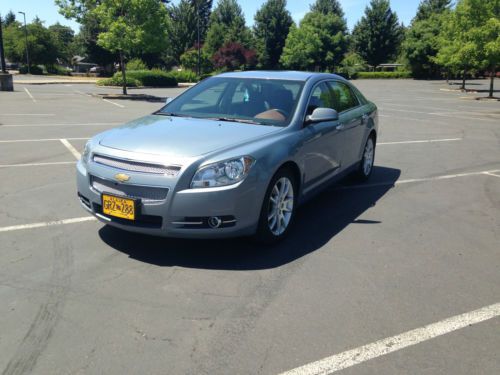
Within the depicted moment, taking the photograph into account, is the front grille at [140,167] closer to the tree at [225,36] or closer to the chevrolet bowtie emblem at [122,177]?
the chevrolet bowtie emblem at [122,177]

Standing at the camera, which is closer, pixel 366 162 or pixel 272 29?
pixel 366 162

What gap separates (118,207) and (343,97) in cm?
359

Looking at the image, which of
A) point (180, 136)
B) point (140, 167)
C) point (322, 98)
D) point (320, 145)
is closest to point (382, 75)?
point (322, 98)

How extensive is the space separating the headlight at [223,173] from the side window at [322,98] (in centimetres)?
145

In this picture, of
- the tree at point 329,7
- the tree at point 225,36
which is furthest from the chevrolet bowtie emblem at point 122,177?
the tree at point 329,7

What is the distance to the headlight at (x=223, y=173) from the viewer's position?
3.91 m

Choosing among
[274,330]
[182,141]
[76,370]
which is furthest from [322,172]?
[76,370]

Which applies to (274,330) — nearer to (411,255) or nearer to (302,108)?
(411,255)

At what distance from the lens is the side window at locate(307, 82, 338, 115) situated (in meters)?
5.30

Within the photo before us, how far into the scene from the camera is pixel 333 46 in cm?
6769

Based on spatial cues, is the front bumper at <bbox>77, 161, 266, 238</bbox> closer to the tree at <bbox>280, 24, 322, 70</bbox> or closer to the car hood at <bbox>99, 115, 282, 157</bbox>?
the car hood at <bbox>99, 115, 282, 157</bbox>

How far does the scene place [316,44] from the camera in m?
65.4

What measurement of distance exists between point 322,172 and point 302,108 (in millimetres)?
813

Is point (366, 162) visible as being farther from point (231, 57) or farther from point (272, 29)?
point (272, 29)
